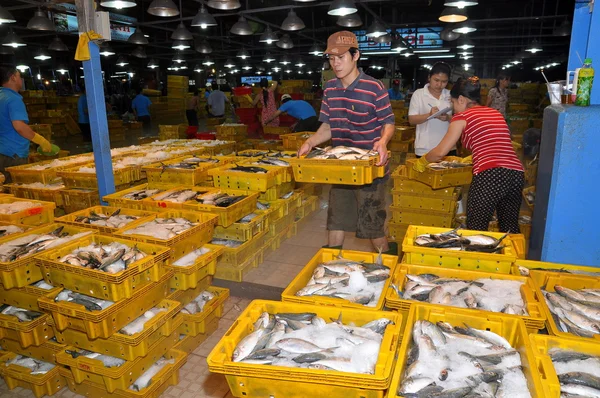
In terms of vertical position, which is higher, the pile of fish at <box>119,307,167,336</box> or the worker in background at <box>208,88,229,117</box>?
the worker in background at <box>208,88,229,117</box>

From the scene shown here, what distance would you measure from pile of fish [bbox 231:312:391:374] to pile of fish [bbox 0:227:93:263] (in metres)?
2.14

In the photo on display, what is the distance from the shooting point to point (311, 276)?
276 cm

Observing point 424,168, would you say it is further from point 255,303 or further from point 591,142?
point 255,303

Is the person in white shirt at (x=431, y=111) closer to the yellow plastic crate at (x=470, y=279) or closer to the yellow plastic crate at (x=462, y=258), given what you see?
the yellow plastic crate at (x=462, y=258)

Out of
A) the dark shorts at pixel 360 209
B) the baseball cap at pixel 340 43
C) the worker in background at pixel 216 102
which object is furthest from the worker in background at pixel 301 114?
the baseball cap at pixel 340 43

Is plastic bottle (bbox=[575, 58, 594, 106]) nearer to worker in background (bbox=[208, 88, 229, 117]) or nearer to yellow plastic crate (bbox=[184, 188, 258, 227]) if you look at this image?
yellow plastic crate (bbox=[184, 188, 258, 227])

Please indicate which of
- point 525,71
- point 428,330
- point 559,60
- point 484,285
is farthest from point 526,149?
point 525,71

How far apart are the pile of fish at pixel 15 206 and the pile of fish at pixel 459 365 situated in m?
3.97

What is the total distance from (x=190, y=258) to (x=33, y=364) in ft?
4.58

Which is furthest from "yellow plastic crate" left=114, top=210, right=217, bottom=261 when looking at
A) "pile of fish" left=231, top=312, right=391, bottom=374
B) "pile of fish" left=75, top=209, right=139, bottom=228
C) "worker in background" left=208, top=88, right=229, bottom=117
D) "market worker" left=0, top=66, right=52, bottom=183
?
"worker in background" left=208, top=88, right=229, bottom=117

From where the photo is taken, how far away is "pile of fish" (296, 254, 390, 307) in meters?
2.40

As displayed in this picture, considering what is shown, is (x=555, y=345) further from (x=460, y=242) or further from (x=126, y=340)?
(x=126, y=340)

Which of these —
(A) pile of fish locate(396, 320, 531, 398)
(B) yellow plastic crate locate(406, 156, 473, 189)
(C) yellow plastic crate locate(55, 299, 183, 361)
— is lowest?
(C) yellow plastic crate locate(55, 299, 183, 361)

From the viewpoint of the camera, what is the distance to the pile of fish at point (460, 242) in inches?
113
